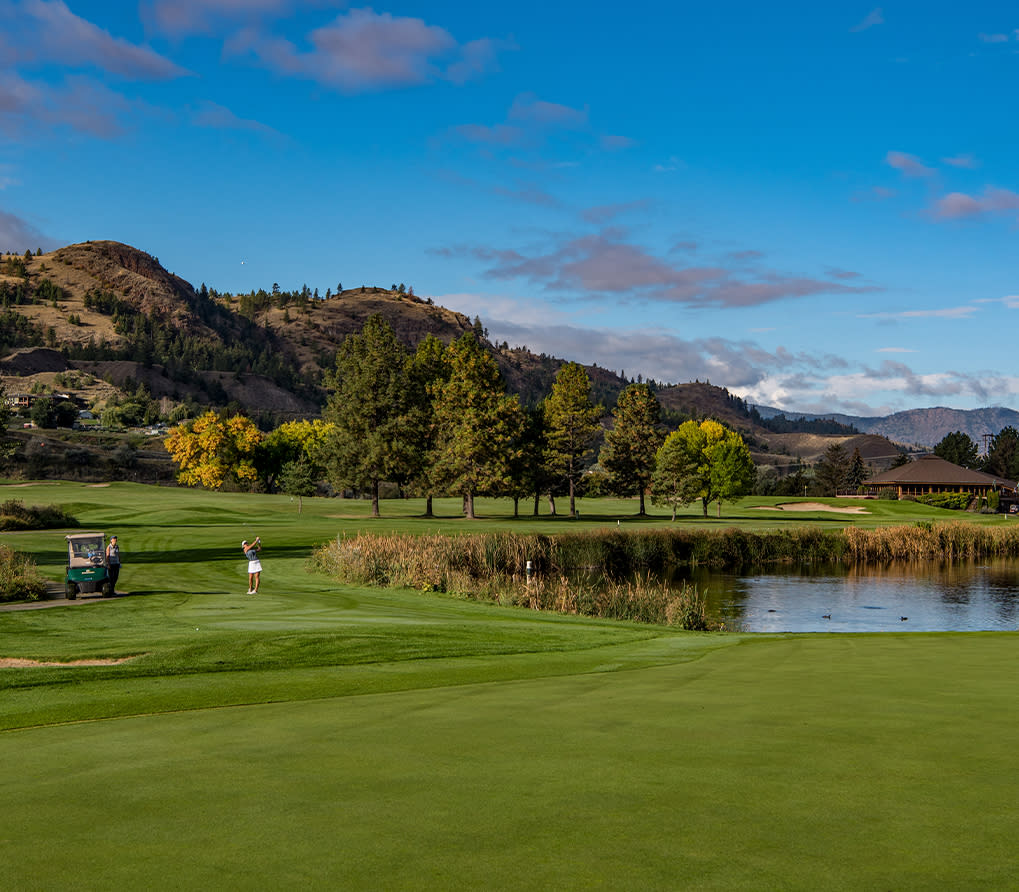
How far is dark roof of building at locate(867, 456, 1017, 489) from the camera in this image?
117 meters

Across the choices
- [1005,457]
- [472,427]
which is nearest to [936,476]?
[1005,457]

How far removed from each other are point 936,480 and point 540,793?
124876 mm

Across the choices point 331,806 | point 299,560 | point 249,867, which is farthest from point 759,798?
point 299,560

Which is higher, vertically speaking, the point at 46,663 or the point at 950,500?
the point at 950,500

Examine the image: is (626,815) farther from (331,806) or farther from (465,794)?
(331,806)

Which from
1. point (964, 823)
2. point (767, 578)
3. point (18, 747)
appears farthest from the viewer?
point (767, 578)

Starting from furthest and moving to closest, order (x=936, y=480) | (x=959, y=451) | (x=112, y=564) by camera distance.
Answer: (x=959, y=451) < (x=936, y=480) < (x=112, y=564)

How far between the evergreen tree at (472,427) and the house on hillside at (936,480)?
6996 cm

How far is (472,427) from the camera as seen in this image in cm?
6981

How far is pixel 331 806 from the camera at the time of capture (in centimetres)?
591

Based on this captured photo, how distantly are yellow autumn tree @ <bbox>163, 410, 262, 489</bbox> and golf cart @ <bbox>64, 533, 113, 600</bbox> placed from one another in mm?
87172

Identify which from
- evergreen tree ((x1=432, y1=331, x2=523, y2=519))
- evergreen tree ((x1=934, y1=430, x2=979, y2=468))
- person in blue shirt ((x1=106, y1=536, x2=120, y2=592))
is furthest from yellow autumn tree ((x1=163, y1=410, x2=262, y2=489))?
evergreen tree ((x1=934, y1=430, x2=979, y2=468))

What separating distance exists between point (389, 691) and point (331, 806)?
6.13 meters

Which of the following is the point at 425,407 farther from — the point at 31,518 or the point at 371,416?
the point at 31,518
